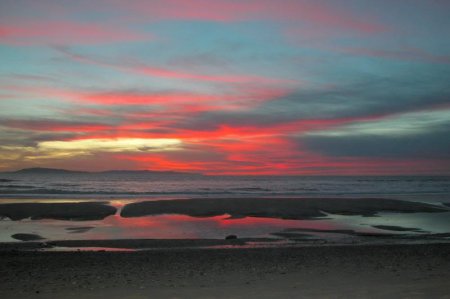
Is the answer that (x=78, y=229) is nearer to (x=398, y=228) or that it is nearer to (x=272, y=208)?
(x=272, y=208)

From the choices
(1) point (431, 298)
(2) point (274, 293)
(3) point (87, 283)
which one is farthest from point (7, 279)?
(1) point (431, 298)

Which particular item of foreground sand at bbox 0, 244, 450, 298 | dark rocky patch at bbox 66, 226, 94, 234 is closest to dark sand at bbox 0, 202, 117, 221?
dark rocky patch at bbox 66, 226, 94, 234

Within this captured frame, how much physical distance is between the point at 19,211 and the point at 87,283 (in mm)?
24336

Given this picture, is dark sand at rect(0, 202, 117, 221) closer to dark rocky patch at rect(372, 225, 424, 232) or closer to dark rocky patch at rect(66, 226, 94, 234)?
dark rocky patch at rect(66, 226, 94, 234)

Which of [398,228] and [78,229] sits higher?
[78,229]

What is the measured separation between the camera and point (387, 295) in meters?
8.94

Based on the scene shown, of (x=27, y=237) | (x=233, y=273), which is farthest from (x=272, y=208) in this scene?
(x=233, y=273)

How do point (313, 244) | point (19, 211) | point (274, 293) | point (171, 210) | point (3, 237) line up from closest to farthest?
point (274, 293) < point (313, 244) < point (3, 237) < point (19, 211) < point (171, 210)

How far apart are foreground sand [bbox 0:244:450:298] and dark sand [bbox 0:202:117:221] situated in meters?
14.6

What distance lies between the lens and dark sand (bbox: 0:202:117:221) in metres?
29.4

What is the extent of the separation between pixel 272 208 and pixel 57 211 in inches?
682

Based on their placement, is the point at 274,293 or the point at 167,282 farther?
the point at 167,282

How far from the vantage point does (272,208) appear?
1379 inches

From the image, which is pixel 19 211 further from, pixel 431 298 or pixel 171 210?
pixel 431 298
